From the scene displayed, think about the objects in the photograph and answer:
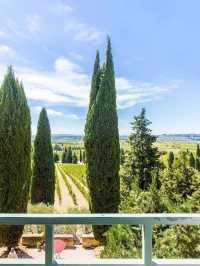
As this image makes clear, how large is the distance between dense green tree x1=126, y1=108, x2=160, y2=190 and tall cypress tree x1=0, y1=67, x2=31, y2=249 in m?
5.10

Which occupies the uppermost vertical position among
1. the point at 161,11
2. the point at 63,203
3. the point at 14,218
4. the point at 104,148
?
the point at 161,11

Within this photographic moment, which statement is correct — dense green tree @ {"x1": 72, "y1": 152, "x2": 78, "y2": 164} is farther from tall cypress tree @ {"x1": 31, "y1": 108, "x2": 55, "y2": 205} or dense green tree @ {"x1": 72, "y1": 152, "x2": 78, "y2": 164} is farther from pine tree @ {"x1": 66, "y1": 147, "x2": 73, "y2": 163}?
tall cypress tree @ {"x1": 31, "y1": 108, "x2": 55, "y2": 205}

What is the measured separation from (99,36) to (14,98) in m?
4.68

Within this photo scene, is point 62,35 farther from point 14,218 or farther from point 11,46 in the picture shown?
point 14,218

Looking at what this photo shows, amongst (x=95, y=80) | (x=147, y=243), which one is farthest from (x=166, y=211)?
(x=95, y=80)

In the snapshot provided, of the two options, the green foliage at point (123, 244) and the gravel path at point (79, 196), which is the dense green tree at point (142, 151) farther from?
the green foliage at point (123, 244)

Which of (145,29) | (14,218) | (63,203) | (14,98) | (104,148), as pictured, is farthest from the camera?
(63,203)

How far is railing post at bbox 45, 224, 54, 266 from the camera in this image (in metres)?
1.68

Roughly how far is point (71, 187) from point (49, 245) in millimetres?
15497

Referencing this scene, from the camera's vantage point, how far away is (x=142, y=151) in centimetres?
1395

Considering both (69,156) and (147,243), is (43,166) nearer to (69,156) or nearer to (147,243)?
(69,156)

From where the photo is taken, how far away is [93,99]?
411 inches

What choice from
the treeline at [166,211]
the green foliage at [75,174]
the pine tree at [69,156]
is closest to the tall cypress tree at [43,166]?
the green foliage at [75,174]

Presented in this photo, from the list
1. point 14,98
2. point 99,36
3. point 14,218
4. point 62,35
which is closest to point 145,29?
point 99,36
